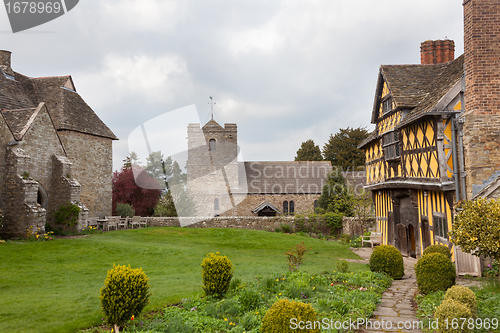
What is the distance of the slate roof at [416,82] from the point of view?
13.1 meters

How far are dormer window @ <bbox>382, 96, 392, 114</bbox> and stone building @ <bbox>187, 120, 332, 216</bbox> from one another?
58.7 feet

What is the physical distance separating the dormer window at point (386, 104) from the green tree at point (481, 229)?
29.2 feet

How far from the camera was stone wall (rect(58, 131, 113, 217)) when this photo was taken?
74.5 ft

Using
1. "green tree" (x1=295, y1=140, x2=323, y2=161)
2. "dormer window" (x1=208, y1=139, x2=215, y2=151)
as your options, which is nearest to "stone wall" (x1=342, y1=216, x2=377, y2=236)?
"dormer window" (x1=208, y1=139, x2=215, y2=151)

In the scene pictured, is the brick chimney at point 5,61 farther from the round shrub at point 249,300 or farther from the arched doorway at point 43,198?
the round shrub at point 249,300

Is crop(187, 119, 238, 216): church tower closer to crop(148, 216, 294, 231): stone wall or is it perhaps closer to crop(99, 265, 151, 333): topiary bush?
crop(148, 216, 294, 231): stone wall

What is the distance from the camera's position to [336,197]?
2900 centimetres

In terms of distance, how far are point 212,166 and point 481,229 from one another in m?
30.0

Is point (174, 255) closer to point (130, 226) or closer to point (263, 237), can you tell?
point (263, 237)

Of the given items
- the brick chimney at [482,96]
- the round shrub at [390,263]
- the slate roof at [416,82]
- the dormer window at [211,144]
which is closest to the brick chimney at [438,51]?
the slate roof at [416,82]

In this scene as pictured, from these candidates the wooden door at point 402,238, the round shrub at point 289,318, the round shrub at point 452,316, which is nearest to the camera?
the round shrub at point 289,318

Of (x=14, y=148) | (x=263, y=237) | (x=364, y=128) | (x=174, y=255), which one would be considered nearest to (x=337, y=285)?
(x=174, y=255)

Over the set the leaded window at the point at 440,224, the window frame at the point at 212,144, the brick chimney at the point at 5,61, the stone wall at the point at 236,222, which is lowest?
the stone wall at the point at 236,222

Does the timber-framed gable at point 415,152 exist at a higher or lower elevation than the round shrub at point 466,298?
higher
